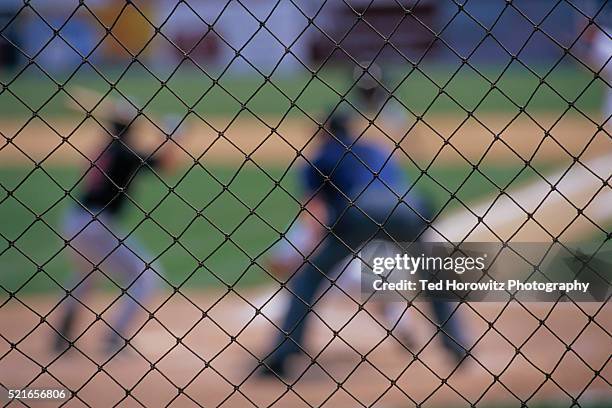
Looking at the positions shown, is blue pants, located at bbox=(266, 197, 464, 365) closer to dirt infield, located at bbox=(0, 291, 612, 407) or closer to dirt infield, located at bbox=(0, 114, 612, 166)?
dirt infield, located at bbox=(0, 291, 612, 407)

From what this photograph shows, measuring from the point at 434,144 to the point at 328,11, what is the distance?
373 cm

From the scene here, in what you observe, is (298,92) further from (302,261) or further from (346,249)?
(346,249)

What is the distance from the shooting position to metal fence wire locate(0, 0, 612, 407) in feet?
12.3

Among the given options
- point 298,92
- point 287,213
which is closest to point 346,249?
point 287,213

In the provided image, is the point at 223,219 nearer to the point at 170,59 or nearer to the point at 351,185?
the point at 351,185

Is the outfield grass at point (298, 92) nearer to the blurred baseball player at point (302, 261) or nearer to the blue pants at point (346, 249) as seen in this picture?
the blurred baseball player at point (302, 261)

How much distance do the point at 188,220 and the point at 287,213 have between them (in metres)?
1.08

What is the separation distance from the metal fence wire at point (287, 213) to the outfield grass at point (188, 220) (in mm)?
40

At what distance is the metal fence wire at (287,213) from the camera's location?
3.76 m

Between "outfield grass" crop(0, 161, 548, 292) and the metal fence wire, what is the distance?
0.04 meters

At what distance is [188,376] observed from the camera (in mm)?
5133

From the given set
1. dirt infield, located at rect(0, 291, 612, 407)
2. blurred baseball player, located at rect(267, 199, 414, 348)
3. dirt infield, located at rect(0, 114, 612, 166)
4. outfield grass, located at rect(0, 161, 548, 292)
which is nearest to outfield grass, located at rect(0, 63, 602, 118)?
dirt infield, located at rect(0, 114, 612, 166)

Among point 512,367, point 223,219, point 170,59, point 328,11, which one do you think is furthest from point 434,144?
point 512,367

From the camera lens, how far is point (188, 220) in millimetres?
9266
